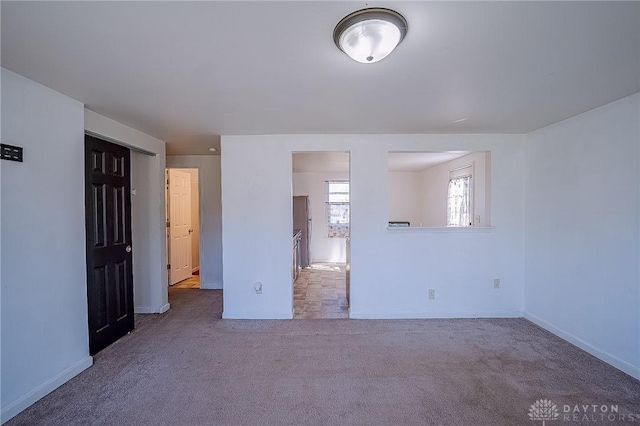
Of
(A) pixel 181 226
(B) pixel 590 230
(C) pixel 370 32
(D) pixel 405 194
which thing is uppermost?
(C) pixel 370 32

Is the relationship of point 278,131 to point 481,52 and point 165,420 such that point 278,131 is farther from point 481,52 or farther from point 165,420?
point 165,420

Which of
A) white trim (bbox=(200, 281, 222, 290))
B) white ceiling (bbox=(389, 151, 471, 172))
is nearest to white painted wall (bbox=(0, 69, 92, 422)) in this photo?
white trim (bbox=(200, 281, 222, 290))

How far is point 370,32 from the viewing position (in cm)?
135

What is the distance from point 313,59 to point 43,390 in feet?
9.76

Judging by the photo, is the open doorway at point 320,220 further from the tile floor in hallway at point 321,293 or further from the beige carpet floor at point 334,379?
the beige carpet floor at point 334,379

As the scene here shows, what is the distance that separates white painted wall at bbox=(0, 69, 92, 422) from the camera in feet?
6.14

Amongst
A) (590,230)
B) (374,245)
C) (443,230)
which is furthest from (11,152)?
(590,230)

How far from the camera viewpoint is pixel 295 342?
2.92m

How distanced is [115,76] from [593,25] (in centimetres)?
275

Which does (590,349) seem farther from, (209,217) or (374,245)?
(209,217)

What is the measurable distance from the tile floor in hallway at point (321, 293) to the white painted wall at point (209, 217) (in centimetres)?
146

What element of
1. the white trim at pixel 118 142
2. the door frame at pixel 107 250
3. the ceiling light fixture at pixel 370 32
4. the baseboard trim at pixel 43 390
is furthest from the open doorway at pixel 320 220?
the ceiling light fixture at pixel 370 32

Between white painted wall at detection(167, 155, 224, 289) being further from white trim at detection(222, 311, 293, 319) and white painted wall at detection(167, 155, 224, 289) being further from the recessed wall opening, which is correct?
the recessed wall opening

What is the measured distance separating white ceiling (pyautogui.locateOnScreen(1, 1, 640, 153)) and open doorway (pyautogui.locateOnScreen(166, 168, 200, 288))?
264 cm
